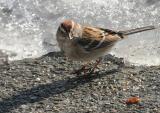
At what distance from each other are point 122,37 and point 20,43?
1.32 m

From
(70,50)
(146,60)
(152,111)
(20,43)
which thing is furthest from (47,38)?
(152,111)

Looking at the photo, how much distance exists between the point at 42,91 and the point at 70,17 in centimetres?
190

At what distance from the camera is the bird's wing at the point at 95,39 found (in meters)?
7.20

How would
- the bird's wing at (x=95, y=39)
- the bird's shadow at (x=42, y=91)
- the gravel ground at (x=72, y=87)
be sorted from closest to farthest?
the gravel ground at (x=72, y=87) → the bird's shadow at (x=42, y=91) → the bird's wing at (x=95, y=39)

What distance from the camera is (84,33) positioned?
23.9 feet

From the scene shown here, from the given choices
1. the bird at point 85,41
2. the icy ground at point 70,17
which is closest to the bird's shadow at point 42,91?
the bird at point 85,41

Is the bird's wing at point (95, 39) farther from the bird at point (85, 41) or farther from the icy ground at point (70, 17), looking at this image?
the icy ground at point (70, 17)

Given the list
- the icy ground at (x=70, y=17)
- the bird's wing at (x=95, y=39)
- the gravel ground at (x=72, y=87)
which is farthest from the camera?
the icy ground at (x=70, y=17)

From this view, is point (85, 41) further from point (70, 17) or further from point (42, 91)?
point (70, 17)

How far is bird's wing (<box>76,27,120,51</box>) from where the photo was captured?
7203 millimetres

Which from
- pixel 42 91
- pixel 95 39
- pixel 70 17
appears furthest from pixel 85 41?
pixel 70 17

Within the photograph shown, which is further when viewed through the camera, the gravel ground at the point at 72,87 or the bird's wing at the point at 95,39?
the bird's wing at the point at 95,39

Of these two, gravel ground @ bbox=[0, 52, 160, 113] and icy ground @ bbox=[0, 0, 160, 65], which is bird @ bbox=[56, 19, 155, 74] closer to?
gravel ground @ bbox=[0, 52, 160, 113]

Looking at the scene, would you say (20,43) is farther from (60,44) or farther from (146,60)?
(146,60)
